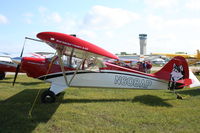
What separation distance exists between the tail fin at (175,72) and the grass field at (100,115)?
2.40 ft

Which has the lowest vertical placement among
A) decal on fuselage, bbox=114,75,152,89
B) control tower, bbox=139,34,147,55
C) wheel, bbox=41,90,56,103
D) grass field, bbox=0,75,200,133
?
grass field, bbox=0,75,200,133

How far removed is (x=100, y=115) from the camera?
17.1ft

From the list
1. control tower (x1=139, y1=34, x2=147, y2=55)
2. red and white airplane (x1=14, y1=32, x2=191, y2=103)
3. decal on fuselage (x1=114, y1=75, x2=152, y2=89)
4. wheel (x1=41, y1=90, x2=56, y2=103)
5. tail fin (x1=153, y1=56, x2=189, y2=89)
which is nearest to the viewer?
wheel (x1=41, y1=90, x2=56, y2=103)

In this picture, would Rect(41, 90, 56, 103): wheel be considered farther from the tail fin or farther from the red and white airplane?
the tail fin

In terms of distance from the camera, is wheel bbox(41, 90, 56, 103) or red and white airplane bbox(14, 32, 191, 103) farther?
red and white airplane bbox(14, 32, 191, 103)

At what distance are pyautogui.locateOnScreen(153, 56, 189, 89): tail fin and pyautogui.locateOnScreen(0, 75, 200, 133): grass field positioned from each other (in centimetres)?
73

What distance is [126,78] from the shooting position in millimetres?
7051

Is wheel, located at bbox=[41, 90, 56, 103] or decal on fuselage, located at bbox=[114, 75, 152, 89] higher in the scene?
decal on fuselage, located at bbox=[114, 75, 152, 89]

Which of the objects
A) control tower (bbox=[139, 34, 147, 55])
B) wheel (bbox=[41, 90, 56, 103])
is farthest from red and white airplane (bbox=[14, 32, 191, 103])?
control tower (bbox=[139, 34, 147, 55])

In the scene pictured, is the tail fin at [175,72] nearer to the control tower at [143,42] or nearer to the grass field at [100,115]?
the grass field at [100,115]

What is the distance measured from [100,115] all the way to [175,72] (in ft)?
12.8

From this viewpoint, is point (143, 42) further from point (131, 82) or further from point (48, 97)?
point (48, 97)

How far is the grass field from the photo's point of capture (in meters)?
4.30

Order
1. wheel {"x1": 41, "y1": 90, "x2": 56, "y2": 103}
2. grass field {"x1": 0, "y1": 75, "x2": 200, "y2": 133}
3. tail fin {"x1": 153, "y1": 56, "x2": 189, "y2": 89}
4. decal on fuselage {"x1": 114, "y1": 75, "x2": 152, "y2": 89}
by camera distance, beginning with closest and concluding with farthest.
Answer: grass field {"x1": 0, "y1": 75, "x2": 200, "y2": 133}, wheel {"x1": 41, "y1": 90, "x2": 56, "y2": 103}, decal on fuselage {"x1": 114, "y1": 75, "x2": 152, "y2": 89}, tail fin {"x1": 153, "y1": 56, "x2": 189, "y2": 89}
